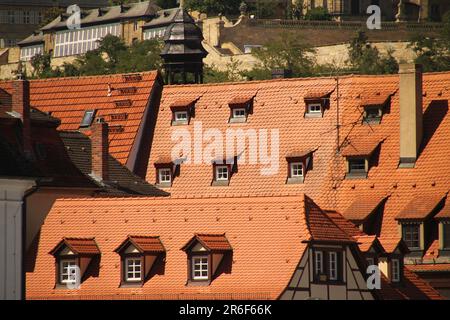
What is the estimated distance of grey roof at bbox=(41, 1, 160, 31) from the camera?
563ft

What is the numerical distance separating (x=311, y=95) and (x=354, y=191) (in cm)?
472

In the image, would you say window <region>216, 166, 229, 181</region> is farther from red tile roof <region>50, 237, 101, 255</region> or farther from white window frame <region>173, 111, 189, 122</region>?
red tile roof <region>50, 237, 101, 255</region>

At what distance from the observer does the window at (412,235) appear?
257 ft

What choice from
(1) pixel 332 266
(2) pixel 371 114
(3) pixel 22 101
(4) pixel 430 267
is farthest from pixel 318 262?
(2) pixel 371 114

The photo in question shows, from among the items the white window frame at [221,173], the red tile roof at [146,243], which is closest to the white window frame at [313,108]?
the white window frame at [221,173]

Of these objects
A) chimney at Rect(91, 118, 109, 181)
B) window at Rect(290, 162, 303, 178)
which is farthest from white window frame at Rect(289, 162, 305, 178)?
chimney at Rect(91, 118, 109, 181)

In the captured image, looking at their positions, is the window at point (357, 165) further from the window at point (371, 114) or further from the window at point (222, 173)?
the window at point (222, 173)

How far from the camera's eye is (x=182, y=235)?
6581 centimetres

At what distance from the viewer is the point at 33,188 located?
188ft

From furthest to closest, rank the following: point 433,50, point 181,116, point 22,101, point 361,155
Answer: point 433,50 → point 181,116 → point 361,155 → point 22,101

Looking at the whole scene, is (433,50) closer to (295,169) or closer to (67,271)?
(295,169)

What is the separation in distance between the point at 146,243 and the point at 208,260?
6.93ft
